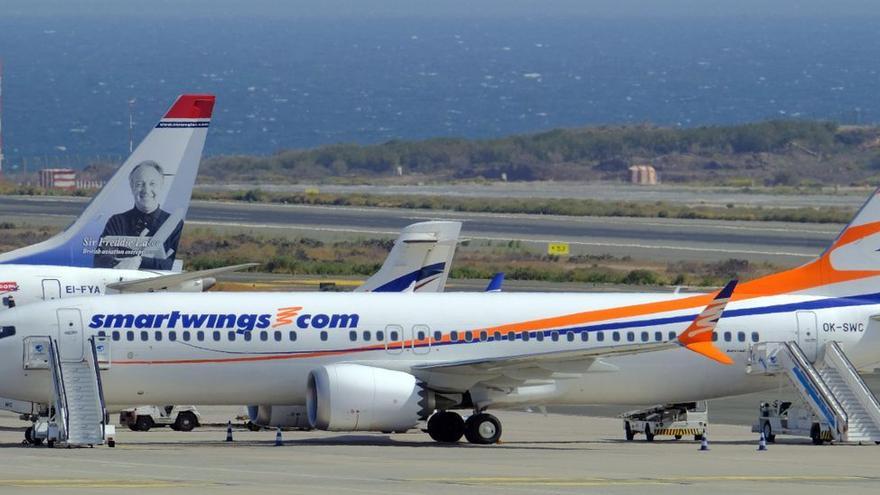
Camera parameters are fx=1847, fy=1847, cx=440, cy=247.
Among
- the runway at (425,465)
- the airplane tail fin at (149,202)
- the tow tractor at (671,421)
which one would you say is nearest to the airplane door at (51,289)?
the airplane tail fin at (149,202)

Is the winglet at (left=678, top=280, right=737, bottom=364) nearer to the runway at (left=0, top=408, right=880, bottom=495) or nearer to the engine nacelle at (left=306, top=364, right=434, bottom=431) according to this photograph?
the runway at (left=0, top=408, right=880, bottom=495)

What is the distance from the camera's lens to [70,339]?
137 ft

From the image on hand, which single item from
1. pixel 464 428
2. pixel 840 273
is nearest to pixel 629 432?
pixel 464 428

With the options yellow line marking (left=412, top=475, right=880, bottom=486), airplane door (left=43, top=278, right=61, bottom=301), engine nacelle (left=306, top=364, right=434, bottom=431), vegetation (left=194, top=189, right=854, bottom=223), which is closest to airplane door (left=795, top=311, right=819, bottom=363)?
engine nacelle (left=306, top=364, right=434, bottom=431)

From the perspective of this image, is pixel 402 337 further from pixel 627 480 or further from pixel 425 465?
pixel 627 480

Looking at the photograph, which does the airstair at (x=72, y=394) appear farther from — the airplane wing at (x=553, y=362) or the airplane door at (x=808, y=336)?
the airplane door at (x=808, y=336)

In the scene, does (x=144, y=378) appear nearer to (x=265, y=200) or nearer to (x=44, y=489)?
(x=44, y=489)

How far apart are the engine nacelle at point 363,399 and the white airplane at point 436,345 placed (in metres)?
0.03

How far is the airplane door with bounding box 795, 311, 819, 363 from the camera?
148 feet

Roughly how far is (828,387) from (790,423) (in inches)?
51.7

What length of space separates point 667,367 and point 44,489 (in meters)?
19.4

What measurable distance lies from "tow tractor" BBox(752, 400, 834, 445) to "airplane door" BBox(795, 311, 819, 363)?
53.6 inches

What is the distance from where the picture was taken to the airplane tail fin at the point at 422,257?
172 ft

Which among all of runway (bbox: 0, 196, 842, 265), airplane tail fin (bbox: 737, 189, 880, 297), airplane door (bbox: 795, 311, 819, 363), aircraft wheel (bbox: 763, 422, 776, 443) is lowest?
aircraft wheel (bbox: 763, 422, 776, 443)
